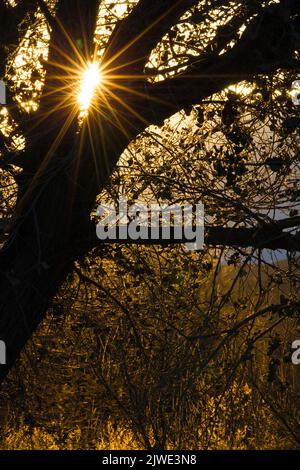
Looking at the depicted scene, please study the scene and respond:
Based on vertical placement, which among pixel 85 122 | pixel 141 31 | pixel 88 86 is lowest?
pixel 85 122

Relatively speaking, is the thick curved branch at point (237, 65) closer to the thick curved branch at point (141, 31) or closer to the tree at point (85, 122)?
the tree at point (85, 122)

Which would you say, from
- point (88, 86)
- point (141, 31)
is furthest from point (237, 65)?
point (88, 86)

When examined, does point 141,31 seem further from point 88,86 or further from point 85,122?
point 85,122

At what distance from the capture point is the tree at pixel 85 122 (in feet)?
19.8

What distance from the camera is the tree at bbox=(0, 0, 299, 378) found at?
6043mm

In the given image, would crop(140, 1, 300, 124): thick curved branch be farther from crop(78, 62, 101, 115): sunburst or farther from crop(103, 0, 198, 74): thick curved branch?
crop(78, 62, 101, 115): sunburst

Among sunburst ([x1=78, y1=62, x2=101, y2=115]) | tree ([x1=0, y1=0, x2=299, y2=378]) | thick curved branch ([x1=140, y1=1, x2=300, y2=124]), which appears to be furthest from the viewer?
sunburst ([x1=78, y1=62, x2=101, y2=115])

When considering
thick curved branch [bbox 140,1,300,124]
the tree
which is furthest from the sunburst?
thick curved branch [bbox 140,1,300,124]

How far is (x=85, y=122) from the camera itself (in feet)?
20.8

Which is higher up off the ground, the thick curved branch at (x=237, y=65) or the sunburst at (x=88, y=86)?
the sunburst at (x=88, y=86)

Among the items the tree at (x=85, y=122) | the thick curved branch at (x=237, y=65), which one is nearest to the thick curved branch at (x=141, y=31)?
the tree at (x=85, y=122)
